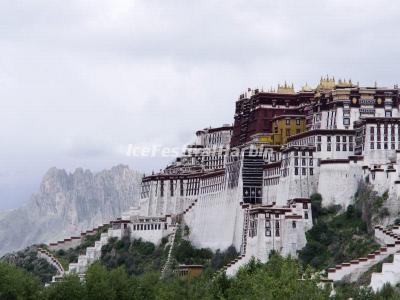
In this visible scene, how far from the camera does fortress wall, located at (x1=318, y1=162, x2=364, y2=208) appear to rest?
127812 mm

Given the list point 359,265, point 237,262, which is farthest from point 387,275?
point 237,262

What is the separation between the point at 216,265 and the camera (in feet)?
444

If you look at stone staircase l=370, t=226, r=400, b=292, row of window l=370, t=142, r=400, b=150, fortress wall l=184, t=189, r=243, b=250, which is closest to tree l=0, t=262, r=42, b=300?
stone staircase l=370, t=226, r=400, b=292

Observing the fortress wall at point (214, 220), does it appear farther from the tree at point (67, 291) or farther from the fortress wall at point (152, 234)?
the tree at point (67, 291)

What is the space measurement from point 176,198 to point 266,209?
104ft

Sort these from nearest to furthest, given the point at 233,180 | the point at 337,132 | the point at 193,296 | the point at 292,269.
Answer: the point at 292,269 → the point at 193,296 → the point at 337,132 → the point at 233,180

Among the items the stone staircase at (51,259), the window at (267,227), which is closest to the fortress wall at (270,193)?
the window at (267,227)

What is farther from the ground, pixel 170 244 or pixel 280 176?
pixel 280 176

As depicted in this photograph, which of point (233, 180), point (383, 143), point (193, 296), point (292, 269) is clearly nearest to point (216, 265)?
point (233, 180)

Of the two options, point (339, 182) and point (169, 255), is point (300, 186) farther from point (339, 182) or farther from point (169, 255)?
point (169, 255)

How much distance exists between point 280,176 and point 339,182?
6.86 meters

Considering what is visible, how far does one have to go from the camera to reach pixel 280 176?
133625mm

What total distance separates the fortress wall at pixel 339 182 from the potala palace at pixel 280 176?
0.09 meters

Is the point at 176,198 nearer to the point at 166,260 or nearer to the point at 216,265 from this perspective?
the point at 166,260
